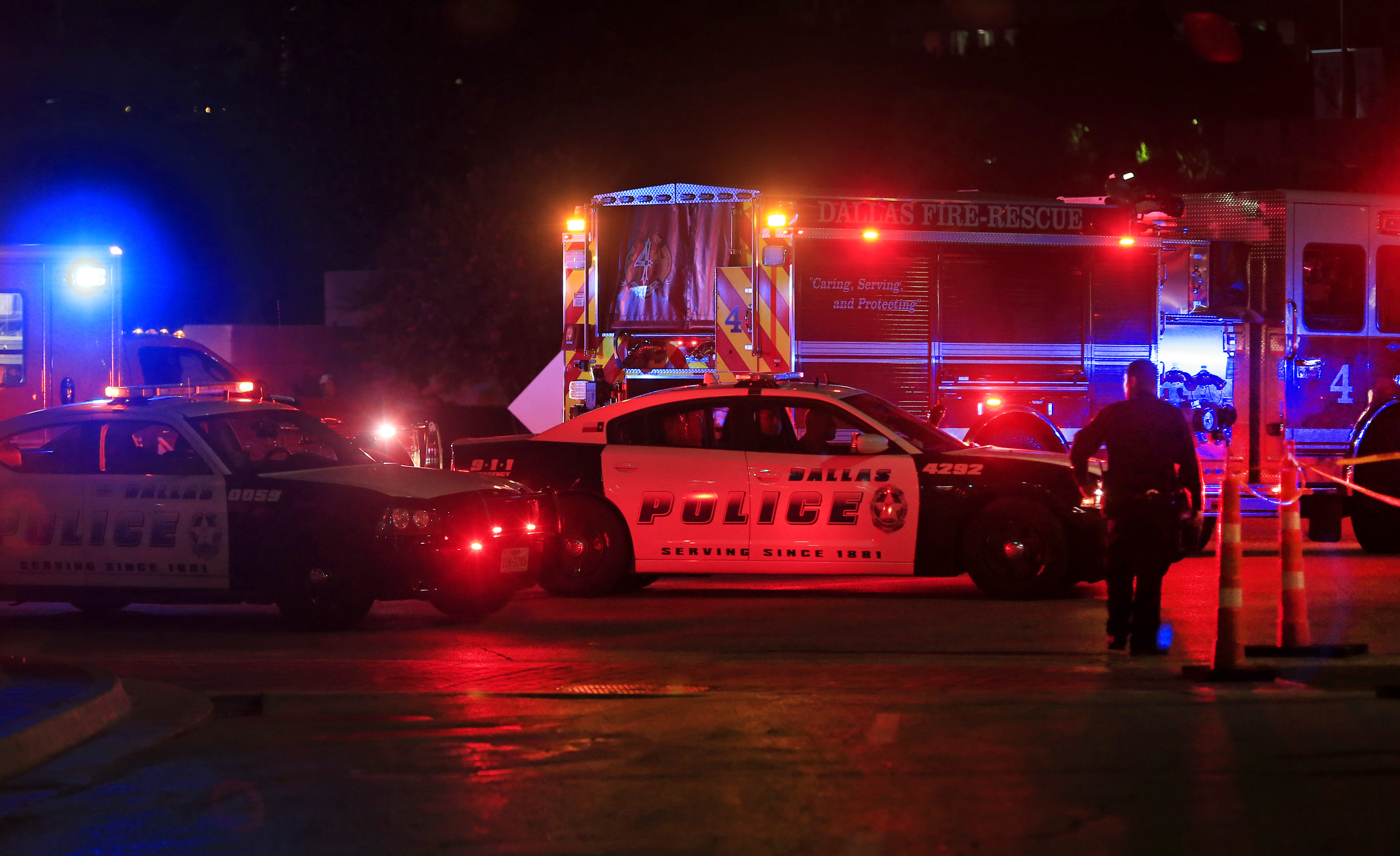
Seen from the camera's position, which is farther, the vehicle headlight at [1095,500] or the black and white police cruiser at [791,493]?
the black and white police cruiser at [791,493]

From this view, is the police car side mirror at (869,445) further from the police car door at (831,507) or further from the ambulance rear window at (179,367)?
Answer: the ambulance rear window at (179,367)

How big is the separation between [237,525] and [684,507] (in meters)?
3.02

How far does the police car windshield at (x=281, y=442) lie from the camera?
34.0 feet

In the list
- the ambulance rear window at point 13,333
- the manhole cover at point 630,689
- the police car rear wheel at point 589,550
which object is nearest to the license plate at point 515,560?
the police car rear wheel at point 589,550

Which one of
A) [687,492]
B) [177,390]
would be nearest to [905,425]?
[687,492]

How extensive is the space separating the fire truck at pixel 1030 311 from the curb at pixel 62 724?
6.96m

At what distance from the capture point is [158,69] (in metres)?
38.7

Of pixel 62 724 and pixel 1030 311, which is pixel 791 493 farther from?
pixel 62 724

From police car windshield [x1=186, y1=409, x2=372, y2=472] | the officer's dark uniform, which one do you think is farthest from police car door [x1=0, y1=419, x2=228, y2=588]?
the officer's dark uniform

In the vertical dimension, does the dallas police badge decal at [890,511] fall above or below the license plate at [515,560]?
above

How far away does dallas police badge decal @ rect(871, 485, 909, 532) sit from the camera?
11086 mm

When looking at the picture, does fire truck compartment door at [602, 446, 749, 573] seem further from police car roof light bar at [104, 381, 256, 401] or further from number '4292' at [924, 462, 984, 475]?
police car roof light bar at [104, 381, 256, 401]

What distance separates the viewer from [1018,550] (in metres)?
11.0

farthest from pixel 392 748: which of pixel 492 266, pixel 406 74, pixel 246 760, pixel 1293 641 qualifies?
pixel 406 74
